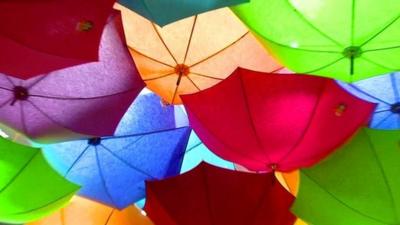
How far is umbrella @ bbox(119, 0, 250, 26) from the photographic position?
217cm

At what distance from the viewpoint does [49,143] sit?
2.87 m

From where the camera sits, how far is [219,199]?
2.76 m

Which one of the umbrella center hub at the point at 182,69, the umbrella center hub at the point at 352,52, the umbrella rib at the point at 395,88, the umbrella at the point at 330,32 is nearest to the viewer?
the umbrella at the point at 330,32

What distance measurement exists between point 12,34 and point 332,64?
5.48 ft

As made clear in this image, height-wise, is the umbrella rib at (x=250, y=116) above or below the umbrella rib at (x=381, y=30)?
below

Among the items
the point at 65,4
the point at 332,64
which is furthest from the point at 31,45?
the point at 332,64

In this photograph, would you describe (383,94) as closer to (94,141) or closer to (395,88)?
(395,88)

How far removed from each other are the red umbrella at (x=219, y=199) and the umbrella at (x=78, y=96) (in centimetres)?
51

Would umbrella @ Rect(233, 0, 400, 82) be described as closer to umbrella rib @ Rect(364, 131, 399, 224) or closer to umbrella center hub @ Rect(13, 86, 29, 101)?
umbrella rib @ Rect(364, 131, 399, 224)

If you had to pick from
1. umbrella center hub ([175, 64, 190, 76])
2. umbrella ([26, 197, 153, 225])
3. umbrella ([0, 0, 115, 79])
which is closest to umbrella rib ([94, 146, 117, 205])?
umbrella ([26, 197, 153, 225])

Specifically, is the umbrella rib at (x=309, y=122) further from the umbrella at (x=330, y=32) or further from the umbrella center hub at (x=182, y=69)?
the umbrella center hub at (x=182, y=69)

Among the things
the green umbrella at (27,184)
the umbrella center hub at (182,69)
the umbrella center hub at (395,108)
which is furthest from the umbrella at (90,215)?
the umbrella center hub at (395,108)

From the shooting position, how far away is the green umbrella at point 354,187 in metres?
2.60

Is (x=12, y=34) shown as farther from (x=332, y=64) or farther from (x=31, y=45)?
(x=332, y=64)
